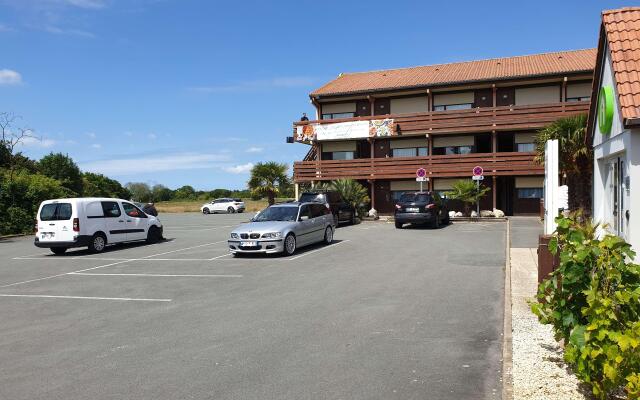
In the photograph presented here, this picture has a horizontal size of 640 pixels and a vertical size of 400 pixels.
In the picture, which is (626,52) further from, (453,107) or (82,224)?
(453,107)

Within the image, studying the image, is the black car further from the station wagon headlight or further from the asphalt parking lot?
the station wagon headlight

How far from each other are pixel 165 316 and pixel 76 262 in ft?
28.5

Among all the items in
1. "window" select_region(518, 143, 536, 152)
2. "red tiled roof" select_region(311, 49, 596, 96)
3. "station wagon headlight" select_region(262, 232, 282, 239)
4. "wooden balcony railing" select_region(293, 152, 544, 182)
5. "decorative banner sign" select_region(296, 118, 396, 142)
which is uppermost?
"red tiled roof" select_region(311, 49, 596, 96)

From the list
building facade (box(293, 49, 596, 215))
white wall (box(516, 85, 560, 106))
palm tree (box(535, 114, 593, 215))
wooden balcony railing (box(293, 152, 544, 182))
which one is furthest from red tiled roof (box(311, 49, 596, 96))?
palm tree (box(535, 114, 593, 215))

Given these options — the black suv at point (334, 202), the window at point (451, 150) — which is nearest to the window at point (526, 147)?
the window at point (451, 150)

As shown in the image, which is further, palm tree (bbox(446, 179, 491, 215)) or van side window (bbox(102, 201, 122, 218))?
palm tree (bbox(446, 179, 491, 215))

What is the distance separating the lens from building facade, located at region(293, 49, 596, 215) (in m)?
30.9

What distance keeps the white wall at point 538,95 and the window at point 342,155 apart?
11.4 m

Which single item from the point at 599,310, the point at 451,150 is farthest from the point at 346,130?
the point at 599,310

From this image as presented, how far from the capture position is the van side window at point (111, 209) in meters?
18.2

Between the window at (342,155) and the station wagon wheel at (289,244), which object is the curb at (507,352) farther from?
the window at (342,155)

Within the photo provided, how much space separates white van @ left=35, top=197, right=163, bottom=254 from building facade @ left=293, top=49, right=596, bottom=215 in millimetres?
18361

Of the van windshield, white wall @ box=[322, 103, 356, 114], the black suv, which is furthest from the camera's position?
white wall @ box=[322, 103, 356, 114]

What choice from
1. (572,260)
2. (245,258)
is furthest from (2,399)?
(245,258)
